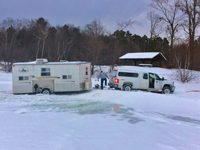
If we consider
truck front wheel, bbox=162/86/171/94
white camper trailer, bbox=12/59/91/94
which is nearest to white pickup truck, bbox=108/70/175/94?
truck front wheel, bbox=162/86/171/94

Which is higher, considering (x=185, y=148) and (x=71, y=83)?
(x=71, y=83)

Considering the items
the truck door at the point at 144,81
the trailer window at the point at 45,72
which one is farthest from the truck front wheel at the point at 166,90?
the trailer window at the point at 45,72

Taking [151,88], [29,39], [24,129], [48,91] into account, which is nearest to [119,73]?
[151,88]

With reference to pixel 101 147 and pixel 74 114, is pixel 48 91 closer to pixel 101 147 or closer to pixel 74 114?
pixel 74 114

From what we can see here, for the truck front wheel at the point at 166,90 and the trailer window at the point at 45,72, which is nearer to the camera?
the trailer window at the point at 45,72

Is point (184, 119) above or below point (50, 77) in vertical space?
below

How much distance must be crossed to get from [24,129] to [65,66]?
8745mm

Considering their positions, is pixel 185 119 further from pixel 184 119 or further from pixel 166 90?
pixel 166 90

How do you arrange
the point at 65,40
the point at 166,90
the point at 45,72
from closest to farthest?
the point at 45,72 < the point at 166,90 < the point at 65,40

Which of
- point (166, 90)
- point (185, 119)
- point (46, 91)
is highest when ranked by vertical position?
point (46, 91)

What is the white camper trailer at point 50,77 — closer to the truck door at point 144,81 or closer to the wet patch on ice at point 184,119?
the truck door at point 144,81

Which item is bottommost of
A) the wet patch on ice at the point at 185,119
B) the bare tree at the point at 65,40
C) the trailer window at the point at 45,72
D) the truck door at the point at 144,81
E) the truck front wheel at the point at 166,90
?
the wet patch on ice at the point at 185,119

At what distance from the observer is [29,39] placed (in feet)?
194

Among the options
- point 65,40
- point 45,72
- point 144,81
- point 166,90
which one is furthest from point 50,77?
point 65,40
